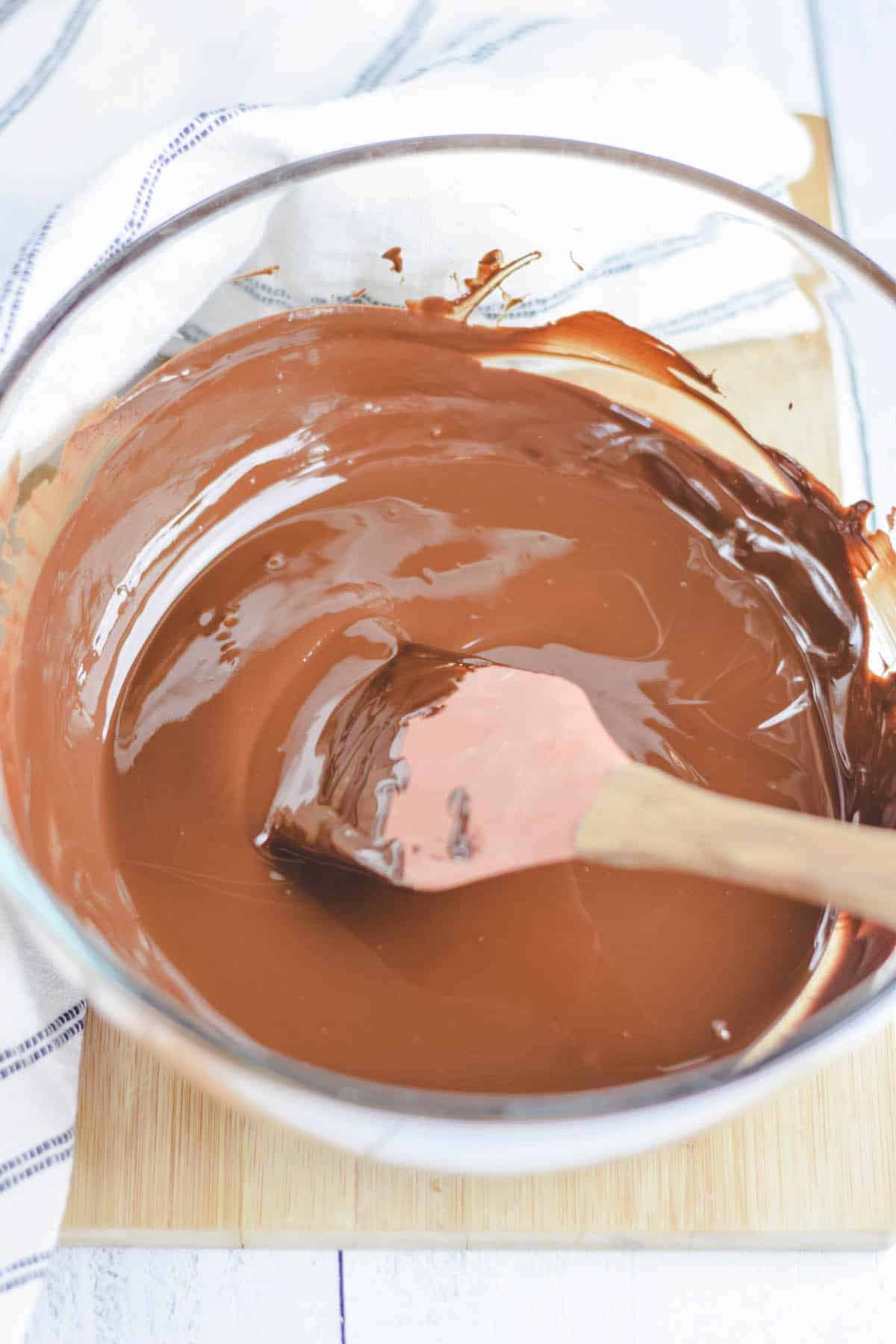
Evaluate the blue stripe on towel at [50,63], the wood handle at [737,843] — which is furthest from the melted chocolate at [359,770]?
the blue stripe on towel at [50,63]

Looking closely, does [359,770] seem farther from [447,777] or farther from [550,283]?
[550,283]

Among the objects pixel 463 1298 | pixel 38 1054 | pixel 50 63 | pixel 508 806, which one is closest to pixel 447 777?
pixel 508 806

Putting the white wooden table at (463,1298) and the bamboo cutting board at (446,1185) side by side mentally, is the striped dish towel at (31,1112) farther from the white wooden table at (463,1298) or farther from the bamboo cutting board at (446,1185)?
the white wooden table at (463,1298)

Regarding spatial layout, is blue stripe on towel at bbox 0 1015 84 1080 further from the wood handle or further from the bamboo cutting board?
the wood handle

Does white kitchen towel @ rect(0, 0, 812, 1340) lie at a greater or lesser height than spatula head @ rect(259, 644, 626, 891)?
greater

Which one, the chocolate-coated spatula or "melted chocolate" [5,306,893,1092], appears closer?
the chocolate-coated spatula

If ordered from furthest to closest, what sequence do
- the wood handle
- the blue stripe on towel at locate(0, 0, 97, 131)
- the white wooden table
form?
the blue stripe on towel at locate(0, 0, 97, 131)
the white wooden table
the wood handle

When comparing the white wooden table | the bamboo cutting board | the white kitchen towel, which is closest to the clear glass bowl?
the white kitchen towel
